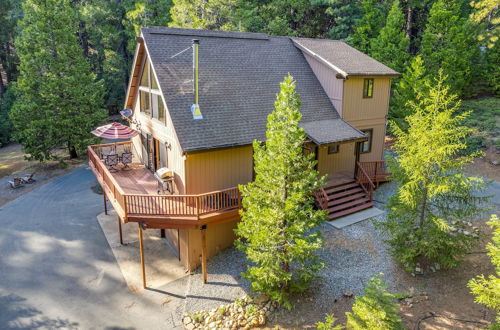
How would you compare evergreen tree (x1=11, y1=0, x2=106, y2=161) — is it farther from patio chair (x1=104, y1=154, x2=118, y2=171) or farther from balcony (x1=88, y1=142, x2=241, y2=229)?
balcony (x1=88, y1=142, x2=241, y2=229)

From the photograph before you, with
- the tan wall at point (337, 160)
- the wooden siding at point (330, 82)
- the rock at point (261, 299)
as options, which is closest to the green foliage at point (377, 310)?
the rock at point (261, 299)

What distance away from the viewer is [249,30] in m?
35.0

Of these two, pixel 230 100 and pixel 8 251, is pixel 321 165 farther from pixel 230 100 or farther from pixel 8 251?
pixel 8 251

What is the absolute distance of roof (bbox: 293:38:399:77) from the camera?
56.3ft

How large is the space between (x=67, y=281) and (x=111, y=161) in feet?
19.1

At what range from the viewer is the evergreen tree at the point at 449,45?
2784 centimetres

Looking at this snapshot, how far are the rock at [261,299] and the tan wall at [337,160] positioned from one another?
7.39 meters

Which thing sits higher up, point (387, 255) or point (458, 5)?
point (458, 5)

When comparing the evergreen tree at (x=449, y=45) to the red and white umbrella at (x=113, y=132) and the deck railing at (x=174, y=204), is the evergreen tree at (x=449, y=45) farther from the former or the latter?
the red and white umbrella at (x=113, y=132)

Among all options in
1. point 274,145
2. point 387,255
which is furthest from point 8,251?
point 387,255

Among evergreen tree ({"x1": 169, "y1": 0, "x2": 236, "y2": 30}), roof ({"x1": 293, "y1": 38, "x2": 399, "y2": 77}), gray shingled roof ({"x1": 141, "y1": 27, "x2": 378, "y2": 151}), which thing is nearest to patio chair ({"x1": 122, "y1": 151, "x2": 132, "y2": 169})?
gray shingled roof ({"x1": 141, "y1": 27, "x2": 378, "y2": 151})

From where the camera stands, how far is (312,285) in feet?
38.9

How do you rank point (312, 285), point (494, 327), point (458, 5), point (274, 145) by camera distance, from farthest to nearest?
point (458, 5) < point (312, 285) < point (274, 145) < point (494, 327)

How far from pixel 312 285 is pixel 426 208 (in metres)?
4.65
